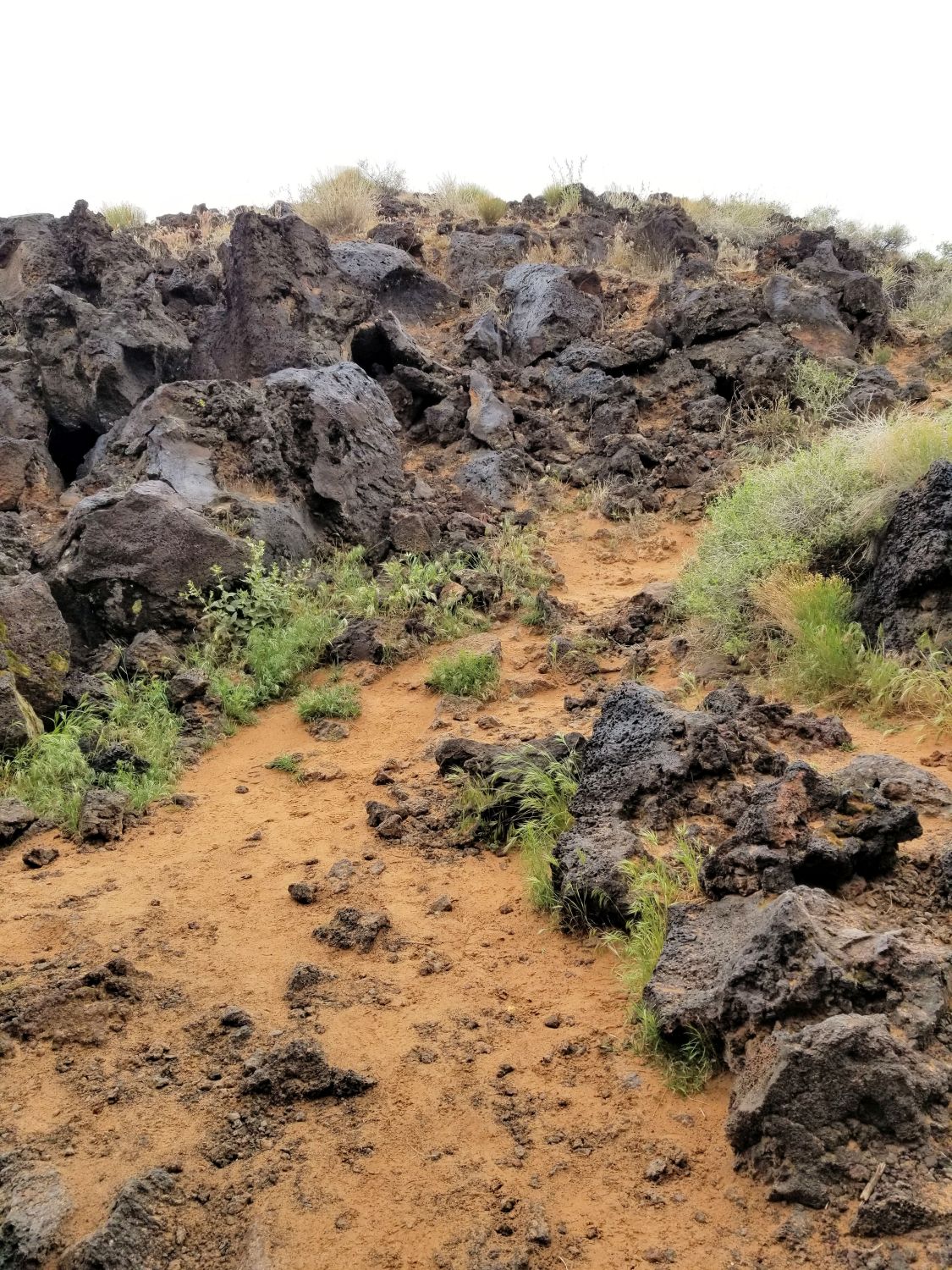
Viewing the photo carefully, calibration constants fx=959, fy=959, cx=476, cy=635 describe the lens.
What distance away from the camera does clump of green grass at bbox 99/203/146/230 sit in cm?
1953

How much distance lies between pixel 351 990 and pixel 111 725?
128 inches

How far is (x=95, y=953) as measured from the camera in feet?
12.0

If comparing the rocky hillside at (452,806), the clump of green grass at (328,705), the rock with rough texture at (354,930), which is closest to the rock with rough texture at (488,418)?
the rocky hillside at (452,806)

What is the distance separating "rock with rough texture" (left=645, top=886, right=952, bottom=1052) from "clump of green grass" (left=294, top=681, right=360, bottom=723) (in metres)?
3.62

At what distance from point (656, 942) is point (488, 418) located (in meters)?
9.12

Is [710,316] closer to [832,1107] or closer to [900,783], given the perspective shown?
[900,783]

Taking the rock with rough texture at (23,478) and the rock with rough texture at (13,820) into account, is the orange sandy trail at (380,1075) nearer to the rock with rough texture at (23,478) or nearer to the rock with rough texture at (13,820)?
the rock with rough texture at (13,820)

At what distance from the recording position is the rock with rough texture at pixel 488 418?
11.4 metres

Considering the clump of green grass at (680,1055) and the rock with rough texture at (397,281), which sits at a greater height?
the rock with rough texture at (397,281)

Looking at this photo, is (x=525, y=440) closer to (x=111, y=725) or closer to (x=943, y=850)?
(x=111, y=725)

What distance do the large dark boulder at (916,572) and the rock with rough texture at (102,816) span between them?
13.5ft

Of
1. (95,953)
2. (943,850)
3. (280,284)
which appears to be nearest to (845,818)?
(943,850)

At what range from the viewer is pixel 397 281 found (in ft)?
49.2

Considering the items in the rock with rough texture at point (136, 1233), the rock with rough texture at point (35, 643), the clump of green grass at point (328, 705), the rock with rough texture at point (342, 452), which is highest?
the rock with rough texture at point (342, 452)
